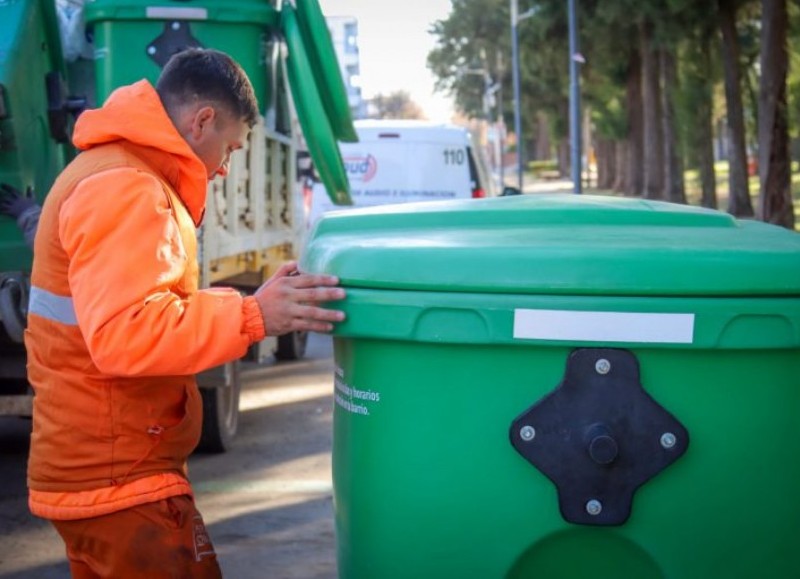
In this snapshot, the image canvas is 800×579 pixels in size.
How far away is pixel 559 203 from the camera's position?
3127 millimetres

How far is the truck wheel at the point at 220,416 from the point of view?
7523 mm

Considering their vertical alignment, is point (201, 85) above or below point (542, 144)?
above

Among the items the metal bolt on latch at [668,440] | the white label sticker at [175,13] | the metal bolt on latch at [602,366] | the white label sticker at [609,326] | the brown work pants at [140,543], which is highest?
the white label sticker at [175,13]

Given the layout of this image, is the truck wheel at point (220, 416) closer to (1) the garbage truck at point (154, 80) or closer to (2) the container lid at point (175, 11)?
(1) the garbage truck at point (154, 80)

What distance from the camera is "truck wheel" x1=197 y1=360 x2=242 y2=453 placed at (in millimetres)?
7523

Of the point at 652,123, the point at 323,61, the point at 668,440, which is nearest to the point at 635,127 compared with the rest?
the point at 652,123

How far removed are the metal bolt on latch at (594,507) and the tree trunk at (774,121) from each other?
2003 centimetres

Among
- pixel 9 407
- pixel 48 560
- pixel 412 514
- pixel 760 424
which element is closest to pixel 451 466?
pixel 412 514

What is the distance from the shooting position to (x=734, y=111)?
2698 centimetres

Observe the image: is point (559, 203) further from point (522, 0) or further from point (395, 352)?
point (522, 0)

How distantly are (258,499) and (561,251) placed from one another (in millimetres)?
4521

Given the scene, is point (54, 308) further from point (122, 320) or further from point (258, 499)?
point (258, 499)

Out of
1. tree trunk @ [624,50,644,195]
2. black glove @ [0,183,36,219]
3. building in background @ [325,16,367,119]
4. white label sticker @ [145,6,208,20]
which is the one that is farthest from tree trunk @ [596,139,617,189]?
black glove @ [0,183,36,219]

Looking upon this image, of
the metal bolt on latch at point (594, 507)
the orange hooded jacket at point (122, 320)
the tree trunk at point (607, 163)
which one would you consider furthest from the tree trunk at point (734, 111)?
the tree trunk at point (607, 163)
